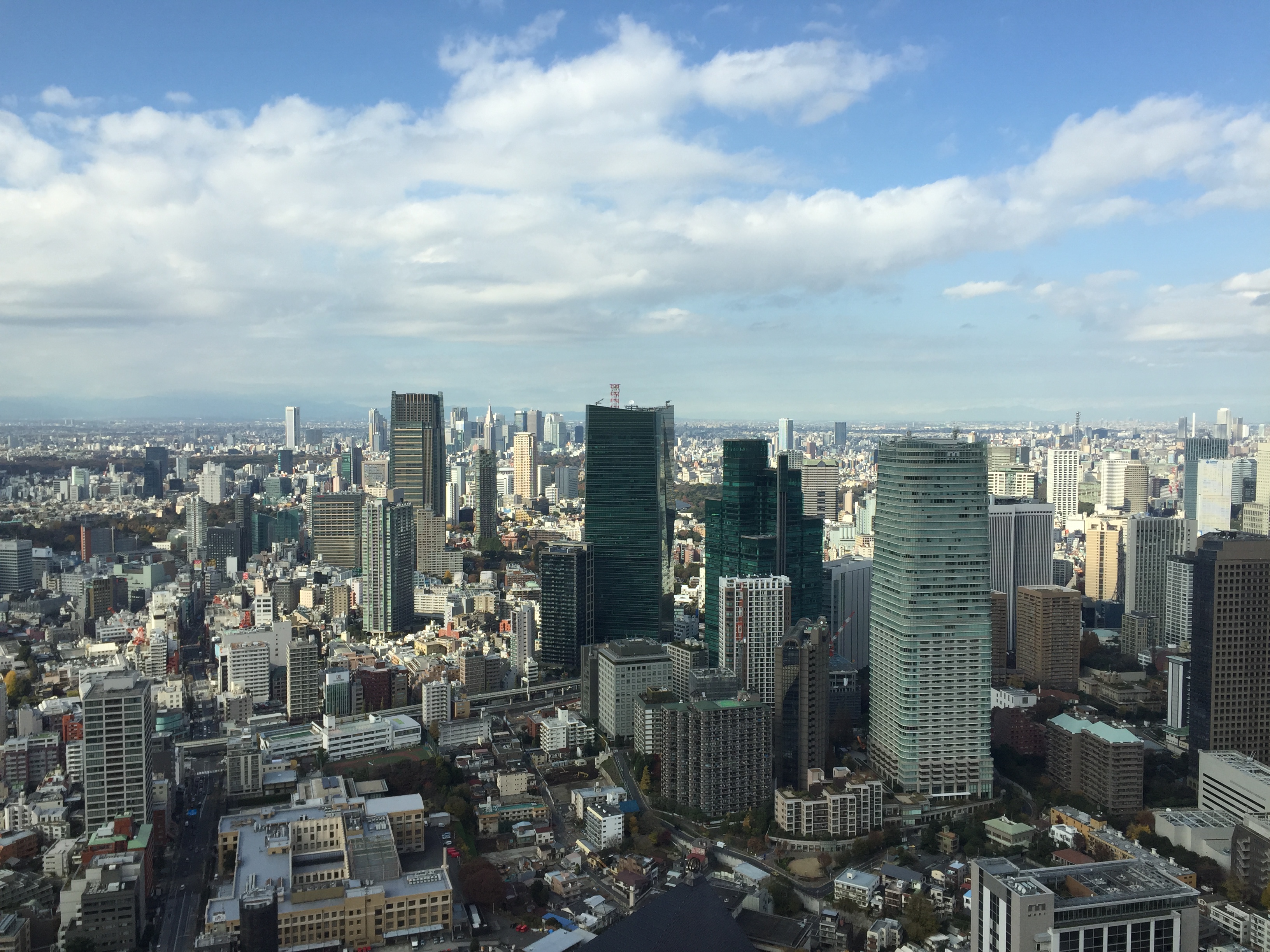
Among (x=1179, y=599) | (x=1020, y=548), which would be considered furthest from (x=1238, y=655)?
(x=1020, y=548)

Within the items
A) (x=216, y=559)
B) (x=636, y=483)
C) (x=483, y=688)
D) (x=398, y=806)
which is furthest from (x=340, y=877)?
(x=216, y=559)

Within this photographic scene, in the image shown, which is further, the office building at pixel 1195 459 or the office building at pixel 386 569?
the office building at pixel 1195 459

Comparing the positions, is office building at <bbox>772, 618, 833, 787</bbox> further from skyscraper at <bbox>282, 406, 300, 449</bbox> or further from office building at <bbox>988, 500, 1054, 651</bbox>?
skyscraper at <bbox>282, 406, 300, 449</bbox>

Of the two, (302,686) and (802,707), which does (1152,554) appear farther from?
(302,686)

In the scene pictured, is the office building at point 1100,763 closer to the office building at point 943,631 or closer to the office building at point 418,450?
→ the office building at point 943,631

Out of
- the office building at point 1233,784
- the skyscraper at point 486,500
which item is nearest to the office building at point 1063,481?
the skyscraper at point 486,500

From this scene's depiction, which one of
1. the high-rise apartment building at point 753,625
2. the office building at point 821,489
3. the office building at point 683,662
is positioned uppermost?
the office building at point 821,489
